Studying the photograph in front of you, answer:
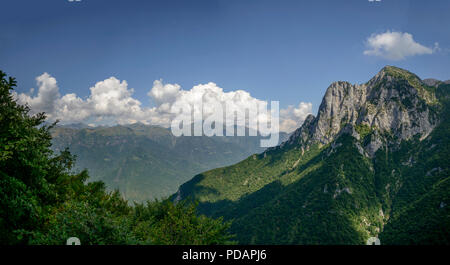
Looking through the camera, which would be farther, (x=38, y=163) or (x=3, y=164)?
(x=38, y=163)

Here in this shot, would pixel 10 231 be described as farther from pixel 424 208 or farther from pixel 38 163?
pixel 424 208

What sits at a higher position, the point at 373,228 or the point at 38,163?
the point at 38,163

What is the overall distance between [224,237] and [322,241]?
604 feet

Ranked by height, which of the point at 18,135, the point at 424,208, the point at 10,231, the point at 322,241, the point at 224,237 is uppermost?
the point at 18,135

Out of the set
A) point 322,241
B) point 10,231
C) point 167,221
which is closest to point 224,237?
point 167,221

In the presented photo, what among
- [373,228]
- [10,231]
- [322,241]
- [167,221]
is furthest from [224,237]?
[373,228]

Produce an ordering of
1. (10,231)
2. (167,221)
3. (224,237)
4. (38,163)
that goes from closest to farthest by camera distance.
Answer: (10,231) → (38,163) → (224,237) → (167,221)
